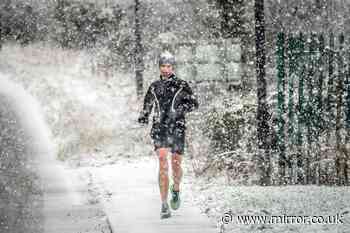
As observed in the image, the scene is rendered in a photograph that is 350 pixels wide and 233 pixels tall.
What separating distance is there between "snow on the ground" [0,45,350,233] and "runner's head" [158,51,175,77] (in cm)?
180

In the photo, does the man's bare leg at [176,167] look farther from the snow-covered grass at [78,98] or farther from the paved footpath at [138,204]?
the snow-covered grass at [78,98]

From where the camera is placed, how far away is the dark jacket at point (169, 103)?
8.48m

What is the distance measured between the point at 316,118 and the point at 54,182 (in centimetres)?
414

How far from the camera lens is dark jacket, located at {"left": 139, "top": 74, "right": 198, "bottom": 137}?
27.8 ft

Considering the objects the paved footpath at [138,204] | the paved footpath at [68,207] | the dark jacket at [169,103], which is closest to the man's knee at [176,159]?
the dark jacket at [169,103]

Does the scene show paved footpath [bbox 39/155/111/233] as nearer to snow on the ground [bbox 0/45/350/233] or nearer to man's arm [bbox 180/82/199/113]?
snow on the ground [bbox 0/45/350/233]

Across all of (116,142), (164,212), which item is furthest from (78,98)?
(164,212)

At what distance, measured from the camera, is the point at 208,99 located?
16672 millimetres

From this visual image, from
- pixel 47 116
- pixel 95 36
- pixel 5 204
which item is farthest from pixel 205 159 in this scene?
pixel 95 36

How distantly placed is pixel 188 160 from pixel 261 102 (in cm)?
279

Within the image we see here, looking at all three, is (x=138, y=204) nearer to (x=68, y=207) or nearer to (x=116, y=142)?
(x=68, y=207)

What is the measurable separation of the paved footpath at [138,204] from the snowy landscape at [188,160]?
0.6 inches

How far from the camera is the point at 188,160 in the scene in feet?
40.4

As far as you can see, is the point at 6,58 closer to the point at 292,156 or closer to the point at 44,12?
the point at 44,12
